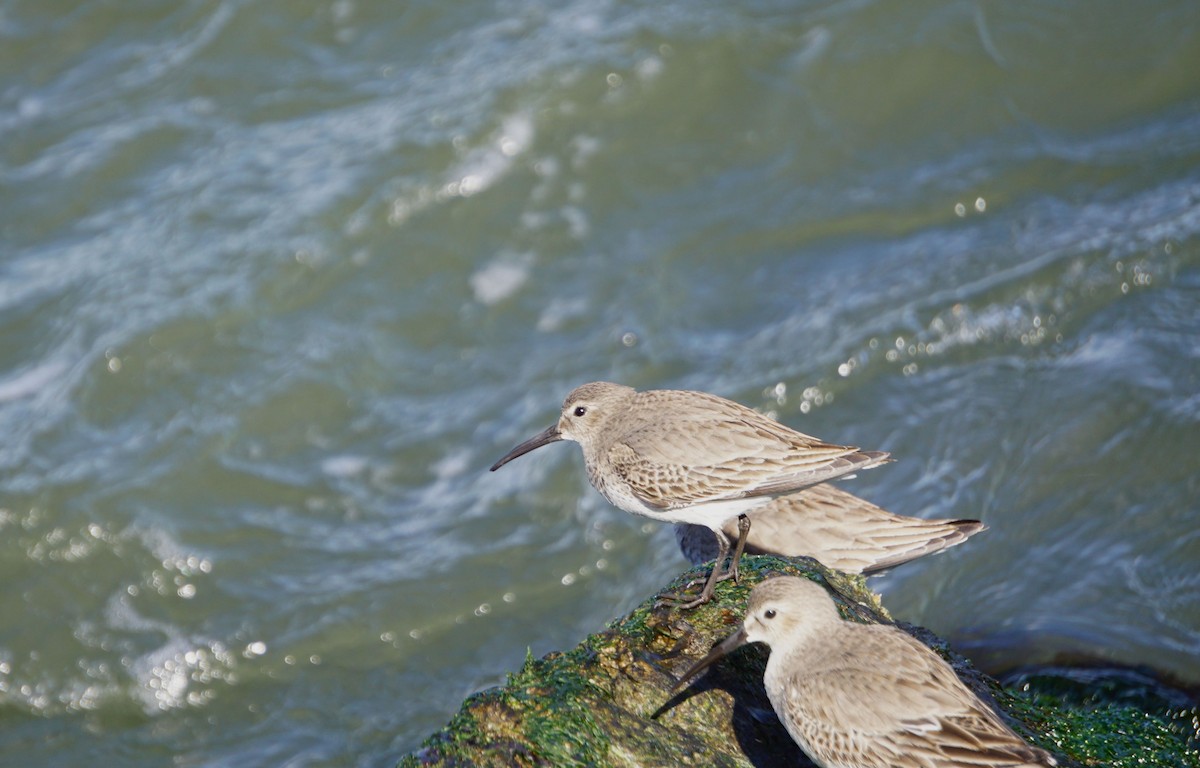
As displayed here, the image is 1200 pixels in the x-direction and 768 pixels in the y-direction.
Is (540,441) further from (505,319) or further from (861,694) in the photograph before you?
(505,319)

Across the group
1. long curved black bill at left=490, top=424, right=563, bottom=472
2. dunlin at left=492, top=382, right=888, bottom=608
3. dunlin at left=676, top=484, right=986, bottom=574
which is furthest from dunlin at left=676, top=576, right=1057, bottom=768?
long curved black bill at left=490, top=424, right=563, bottom=472

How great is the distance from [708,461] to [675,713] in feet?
5.17

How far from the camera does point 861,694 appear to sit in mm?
4418

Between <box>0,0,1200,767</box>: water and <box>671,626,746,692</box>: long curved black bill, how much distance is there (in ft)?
8.76

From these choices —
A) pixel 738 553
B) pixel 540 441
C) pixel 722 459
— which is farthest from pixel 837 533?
pixel 540 441

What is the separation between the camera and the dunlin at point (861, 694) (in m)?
4.22

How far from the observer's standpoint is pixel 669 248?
1177 cm

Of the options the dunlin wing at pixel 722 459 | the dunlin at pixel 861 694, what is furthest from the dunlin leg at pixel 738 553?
the dunlin at pixel 861 694

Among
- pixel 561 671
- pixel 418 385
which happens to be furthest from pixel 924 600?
pixel 418 385

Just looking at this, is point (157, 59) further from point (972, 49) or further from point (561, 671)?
point (561, 671)

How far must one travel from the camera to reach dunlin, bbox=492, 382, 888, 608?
19.3ft

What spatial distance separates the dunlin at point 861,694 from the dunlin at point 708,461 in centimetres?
87

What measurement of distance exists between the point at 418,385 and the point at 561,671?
669 centimetres

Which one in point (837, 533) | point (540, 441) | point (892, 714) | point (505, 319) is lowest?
point (505, 319)
